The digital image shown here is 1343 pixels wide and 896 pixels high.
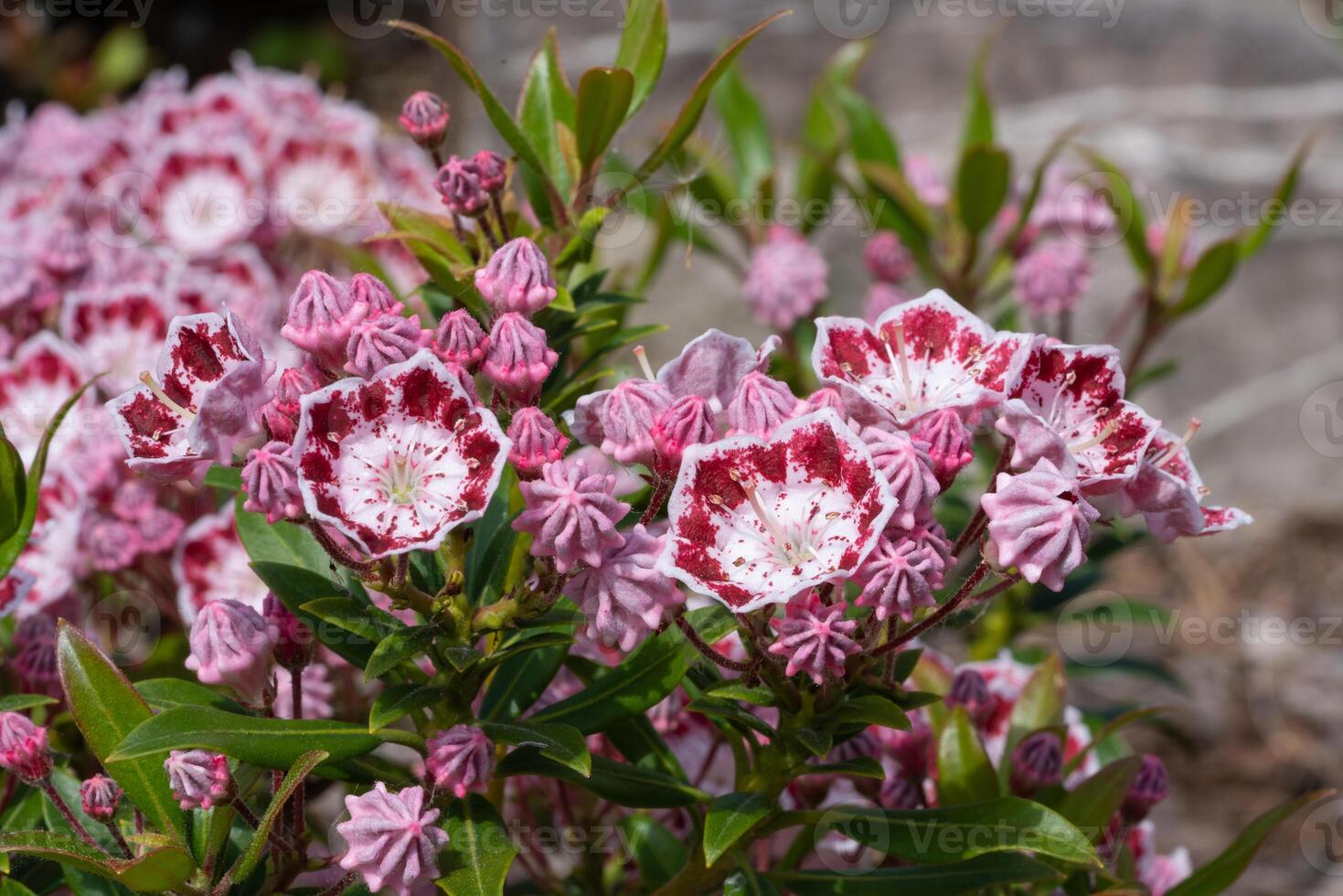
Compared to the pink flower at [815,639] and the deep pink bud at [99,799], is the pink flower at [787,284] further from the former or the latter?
the deep pink bud at [99,799]

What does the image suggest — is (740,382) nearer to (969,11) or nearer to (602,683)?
(602,683)

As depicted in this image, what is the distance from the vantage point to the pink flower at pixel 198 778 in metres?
1.37

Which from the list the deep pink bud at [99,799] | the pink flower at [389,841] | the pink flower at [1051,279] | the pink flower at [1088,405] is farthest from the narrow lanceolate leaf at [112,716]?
the pink flower at [1051,279]

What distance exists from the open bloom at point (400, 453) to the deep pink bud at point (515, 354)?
0.05 m

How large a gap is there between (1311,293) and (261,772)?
442 centimetres

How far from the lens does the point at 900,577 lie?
1273 millimetres

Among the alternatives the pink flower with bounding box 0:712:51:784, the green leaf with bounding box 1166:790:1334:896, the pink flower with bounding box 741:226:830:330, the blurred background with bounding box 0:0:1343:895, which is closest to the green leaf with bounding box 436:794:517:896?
the pink flower with bounding box 0:712:51:784

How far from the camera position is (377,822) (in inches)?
54.1

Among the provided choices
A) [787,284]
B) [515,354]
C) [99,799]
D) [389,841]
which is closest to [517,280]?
[515,354]

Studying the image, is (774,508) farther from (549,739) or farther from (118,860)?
(118,860)

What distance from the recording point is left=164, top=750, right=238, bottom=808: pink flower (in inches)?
53.8

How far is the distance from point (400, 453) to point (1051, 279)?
1.65 meters

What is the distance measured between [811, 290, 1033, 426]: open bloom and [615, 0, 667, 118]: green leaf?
1.50 feet

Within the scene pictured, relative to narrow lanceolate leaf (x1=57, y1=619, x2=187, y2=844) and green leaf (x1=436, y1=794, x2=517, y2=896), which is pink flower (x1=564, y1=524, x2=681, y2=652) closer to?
green leaf (x1=436, y1=794, x2=517, y2=896)
